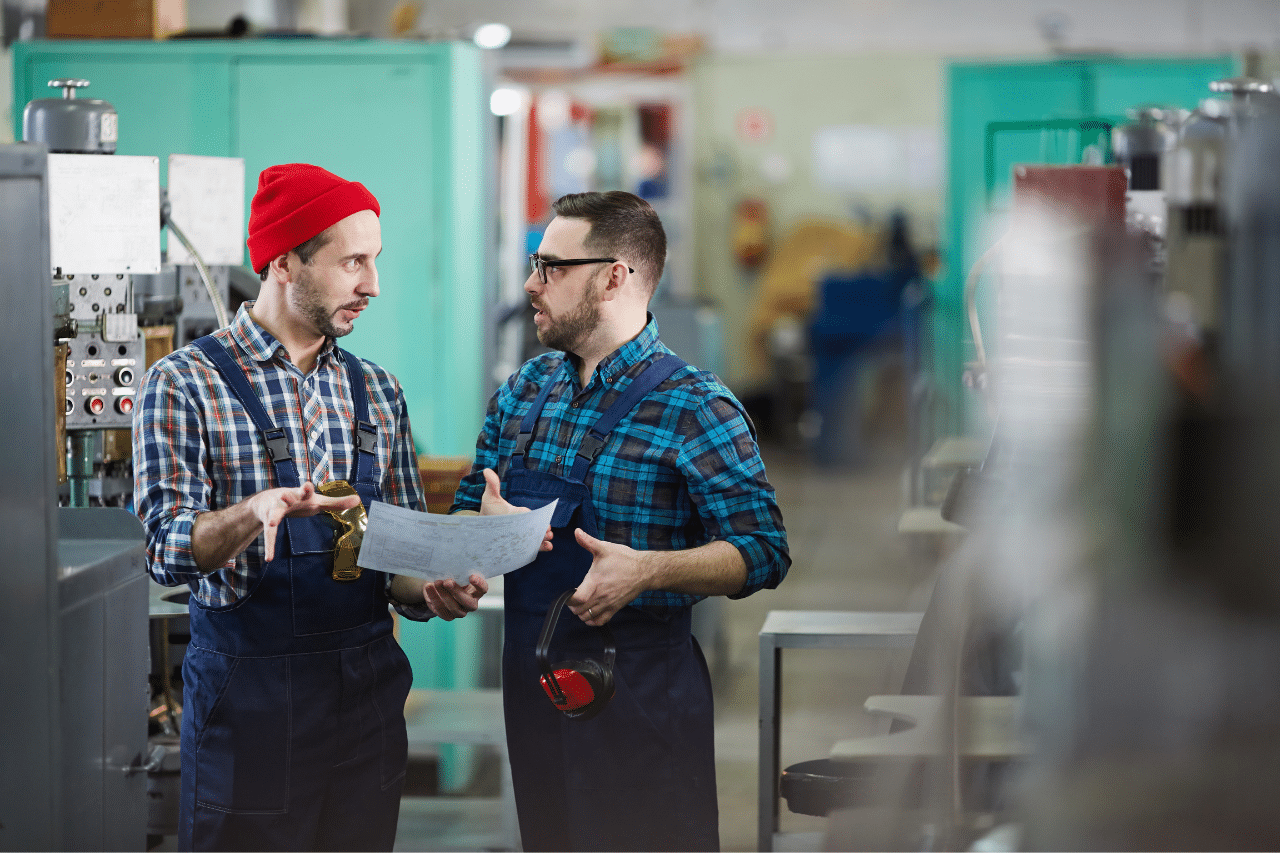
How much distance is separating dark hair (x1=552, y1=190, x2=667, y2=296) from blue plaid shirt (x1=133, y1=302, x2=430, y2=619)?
460 mm

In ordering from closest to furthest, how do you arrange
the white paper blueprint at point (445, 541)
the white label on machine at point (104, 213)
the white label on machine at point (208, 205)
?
the white paper blueprint at point (445, 541) < the white label on machine at point (104, 213) < the white label on machine at point (208, 205)

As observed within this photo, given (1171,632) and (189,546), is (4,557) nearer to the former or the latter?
(189,546)

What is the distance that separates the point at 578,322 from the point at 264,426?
20.5 inches

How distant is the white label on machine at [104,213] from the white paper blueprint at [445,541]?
1.18 m

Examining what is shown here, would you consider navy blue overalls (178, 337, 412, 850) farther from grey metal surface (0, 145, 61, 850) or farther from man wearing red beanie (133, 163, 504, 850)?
grey metal surface (0, 145, 61, 850)

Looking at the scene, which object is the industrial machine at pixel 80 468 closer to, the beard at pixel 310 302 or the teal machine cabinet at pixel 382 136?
Answer: the beard at pixel 310 302

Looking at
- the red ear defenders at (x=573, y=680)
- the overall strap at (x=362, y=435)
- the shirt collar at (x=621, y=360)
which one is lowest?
the red ear defenders at (x=573, y=680)

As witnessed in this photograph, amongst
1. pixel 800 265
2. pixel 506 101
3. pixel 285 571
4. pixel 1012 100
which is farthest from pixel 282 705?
pixel 800 265

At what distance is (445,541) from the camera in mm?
1842

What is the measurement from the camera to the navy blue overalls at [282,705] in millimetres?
1944

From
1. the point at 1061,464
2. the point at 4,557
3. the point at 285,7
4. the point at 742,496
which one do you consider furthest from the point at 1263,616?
the point at 285,7

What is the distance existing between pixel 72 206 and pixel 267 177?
2.56 feet

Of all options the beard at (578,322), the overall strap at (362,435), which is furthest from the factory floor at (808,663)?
the overall strap at (362,435)

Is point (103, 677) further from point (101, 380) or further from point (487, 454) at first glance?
point (101, 380)
